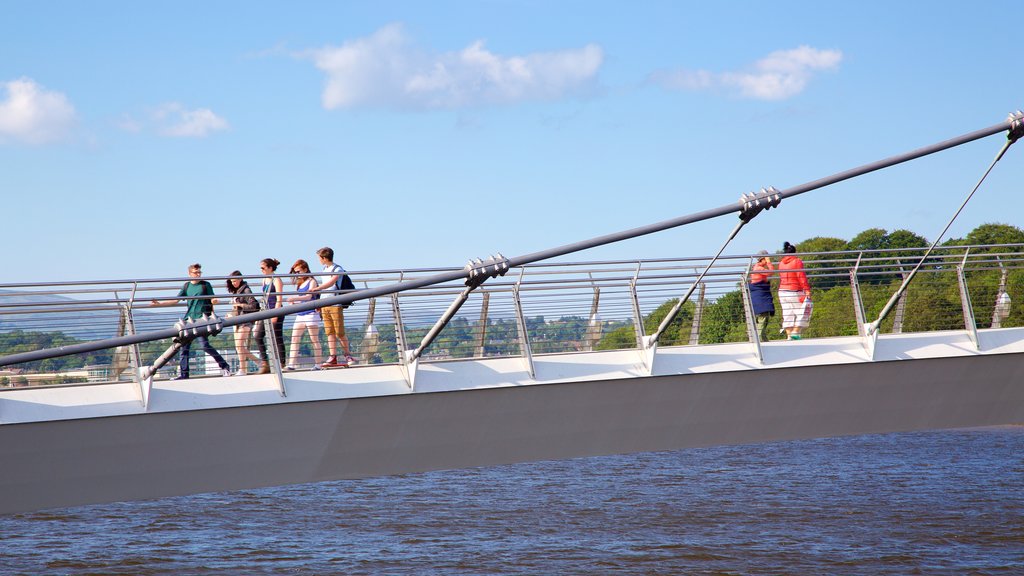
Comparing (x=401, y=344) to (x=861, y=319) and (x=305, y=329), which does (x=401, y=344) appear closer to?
(x=305, y=329)

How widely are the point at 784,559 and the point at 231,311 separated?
1297 cm

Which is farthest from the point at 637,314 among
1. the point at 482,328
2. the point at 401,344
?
the point at 401,344

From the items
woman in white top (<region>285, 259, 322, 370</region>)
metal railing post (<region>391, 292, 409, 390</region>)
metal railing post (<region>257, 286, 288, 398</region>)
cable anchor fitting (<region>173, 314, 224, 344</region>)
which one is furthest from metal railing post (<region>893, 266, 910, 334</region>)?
cable anchor fitting (<region>173, 314, 224, 344</region>)

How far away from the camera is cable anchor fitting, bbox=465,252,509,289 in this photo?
316 inches

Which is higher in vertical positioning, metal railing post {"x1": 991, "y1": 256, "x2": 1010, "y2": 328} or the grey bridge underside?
metal railing post {"x1": 991, "y1": 256, "x2": 1010, "y2": 328}

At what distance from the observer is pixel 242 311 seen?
13086mm

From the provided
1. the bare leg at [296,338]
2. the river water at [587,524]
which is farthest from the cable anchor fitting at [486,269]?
the river water at [587,524]

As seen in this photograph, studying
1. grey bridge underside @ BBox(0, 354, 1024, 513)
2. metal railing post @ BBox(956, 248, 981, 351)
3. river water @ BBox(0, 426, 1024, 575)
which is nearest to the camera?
grey bridge underside @ BBox(0, 354, 1024, 513)

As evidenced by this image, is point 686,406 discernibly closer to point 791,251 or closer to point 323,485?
point 791,251

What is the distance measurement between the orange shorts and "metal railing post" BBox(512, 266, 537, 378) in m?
2.01

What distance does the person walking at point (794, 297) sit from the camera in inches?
595

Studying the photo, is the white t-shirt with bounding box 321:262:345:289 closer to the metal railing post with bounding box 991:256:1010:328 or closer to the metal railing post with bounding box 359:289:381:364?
the metal railing post with bounding box 359:289:381:364

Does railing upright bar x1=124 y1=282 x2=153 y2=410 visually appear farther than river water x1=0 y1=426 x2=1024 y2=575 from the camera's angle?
No

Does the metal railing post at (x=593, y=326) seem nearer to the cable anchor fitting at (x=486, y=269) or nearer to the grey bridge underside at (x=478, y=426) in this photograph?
the grey bridge underside at (x=478, y=426)
